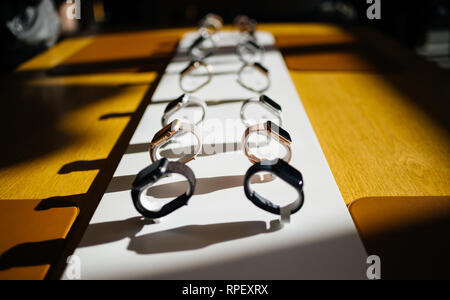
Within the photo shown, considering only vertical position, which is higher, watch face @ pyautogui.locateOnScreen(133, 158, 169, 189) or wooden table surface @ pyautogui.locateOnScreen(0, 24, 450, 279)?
watch face @ pyautogui.locateOnScreen(133, 158, 169, 189)

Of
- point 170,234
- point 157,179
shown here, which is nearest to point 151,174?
point 157,179

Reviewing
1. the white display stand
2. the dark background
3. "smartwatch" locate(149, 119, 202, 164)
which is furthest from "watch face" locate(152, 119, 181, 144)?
the dark background

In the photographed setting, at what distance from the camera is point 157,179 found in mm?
529

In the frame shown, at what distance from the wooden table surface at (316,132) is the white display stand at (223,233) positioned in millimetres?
47

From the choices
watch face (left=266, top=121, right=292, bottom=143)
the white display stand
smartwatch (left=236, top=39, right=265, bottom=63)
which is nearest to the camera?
the white display stand

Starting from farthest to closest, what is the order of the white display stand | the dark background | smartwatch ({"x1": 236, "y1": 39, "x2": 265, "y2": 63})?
the dark background < smartwatch ({"x1": 236, "y1": 39, "x2": 265, "y2": 63}) < the white display stand

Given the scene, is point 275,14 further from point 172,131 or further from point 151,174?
point 151,174

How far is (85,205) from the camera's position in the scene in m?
0.69

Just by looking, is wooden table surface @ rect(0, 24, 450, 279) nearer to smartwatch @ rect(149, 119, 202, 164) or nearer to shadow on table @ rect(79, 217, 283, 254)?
shadow on table @ rect(79, 217, 283, 254)

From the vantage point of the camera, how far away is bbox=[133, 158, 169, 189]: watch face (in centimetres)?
53

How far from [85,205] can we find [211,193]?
24cm

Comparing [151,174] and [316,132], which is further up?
[151,174]

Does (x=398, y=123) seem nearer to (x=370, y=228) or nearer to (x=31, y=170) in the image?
(x=370, y=228)

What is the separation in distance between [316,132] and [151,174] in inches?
22.2
